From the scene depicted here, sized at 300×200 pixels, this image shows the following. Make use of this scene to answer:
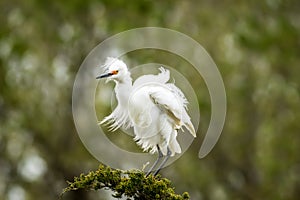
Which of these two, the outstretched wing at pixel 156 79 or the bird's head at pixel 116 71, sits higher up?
the outstretched wing at pixel 156 79

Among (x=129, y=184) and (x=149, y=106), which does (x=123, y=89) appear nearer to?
(x=149, y=106)

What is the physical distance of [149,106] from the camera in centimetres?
604

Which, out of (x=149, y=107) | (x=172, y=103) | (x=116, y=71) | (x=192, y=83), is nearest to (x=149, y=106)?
(x=149, y=107)

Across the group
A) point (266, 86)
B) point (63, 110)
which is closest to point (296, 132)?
point (266, 86)

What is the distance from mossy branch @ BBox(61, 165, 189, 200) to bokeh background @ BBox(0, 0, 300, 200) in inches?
488

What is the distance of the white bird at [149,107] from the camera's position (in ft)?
19.5

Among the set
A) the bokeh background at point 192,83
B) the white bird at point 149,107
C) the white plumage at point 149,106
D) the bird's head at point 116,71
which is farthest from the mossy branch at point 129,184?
the bokeh background at point 192,83

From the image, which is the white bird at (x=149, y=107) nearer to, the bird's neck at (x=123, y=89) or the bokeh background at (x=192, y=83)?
the bird's neck at (x=123, y=89)

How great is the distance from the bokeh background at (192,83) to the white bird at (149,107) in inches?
458

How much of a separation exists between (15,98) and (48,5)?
249 centimetres

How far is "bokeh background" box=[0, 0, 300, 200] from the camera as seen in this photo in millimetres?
19578

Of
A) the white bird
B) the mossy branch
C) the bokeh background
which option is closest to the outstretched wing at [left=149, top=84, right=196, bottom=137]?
the white bird

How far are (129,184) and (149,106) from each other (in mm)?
877

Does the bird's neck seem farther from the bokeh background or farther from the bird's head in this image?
the bokeh background
